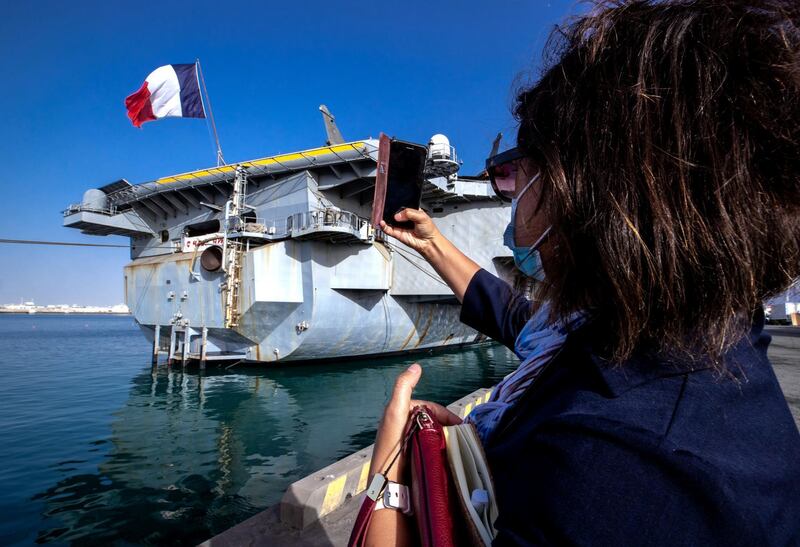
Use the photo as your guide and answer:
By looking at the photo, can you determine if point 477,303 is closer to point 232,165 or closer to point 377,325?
point 377,325

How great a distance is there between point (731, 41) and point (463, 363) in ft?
64.2

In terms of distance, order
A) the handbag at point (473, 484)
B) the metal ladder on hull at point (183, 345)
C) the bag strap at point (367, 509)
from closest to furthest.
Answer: the handbag at point (473, 484) < the bag strap at point (367, 509) < the metal ladder on hull at point (183, 345)

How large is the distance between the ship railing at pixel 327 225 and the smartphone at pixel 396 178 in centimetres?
1293

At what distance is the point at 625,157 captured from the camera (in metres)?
0.77

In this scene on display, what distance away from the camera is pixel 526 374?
1062 millimetres

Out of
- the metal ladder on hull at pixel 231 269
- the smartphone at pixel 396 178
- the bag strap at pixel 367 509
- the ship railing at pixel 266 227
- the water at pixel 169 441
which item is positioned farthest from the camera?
the ship railing at pixel 266 227

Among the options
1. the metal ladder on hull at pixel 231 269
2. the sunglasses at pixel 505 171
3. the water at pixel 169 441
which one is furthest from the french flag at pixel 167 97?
the sunglasses at pixel 505 171

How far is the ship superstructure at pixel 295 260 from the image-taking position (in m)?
16.0

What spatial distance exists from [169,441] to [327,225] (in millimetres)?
8794

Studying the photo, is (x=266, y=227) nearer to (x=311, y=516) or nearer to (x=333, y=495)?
(x=333, y=495)

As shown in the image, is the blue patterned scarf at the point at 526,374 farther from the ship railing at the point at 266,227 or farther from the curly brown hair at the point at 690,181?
the ship railing at the point at 266,227

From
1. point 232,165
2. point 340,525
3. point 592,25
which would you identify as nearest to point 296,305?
point 232,165

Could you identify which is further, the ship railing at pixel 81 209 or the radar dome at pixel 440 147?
the ship railing at pixel 81 209

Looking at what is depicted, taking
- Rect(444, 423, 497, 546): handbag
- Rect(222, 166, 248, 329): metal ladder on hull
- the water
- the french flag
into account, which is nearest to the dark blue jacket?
Rect(444, 423, 497, 546): handbag
